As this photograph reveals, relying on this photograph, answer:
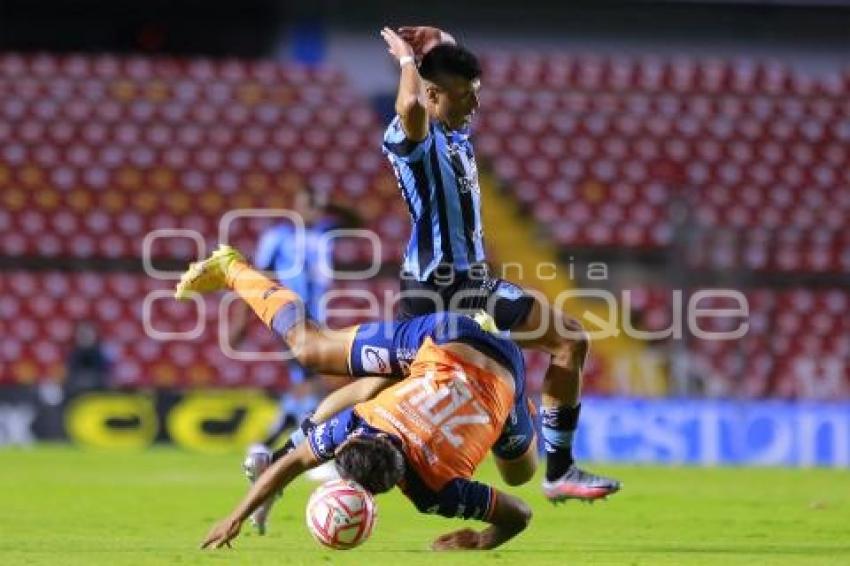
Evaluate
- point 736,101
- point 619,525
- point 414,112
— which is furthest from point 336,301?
point 414,112

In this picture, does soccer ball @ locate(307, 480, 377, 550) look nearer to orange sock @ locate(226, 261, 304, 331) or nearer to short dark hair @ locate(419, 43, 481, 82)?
orange sock @ locate(226, 261, 304, 331)

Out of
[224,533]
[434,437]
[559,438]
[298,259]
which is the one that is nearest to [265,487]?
[224,533]

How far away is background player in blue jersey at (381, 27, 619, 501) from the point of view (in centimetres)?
815

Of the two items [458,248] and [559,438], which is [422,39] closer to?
[458,248]

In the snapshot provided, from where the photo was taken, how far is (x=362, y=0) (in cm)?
2591

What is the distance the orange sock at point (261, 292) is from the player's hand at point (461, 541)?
1.24 meters

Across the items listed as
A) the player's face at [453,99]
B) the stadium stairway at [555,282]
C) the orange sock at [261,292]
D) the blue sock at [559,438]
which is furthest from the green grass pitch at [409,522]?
the stadium stairway at [555,282]

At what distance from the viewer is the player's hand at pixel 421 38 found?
26.6 ft

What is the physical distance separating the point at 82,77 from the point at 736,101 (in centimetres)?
942

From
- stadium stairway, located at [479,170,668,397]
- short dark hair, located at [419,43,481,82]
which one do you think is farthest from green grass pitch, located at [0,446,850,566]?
stadium stairway, located at [479,170,668,397]

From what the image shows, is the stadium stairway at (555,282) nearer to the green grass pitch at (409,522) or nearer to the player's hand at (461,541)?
the green grass pitch at (409,522)

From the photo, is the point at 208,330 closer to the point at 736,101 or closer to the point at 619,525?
the point at 736,101

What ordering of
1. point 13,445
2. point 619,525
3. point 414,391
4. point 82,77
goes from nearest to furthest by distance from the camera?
point 414,391 → point 619,525 → point 13,445 → point 82,77

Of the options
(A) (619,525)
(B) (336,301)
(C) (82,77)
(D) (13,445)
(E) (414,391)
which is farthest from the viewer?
(C) (82,77)
